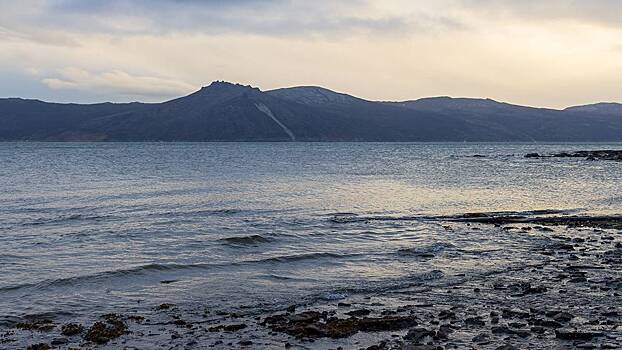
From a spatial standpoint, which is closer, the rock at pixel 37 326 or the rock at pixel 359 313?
the rock at pixel 37 326

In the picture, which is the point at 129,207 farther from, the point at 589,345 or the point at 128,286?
the point at 589,345

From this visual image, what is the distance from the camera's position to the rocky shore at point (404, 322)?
12.4 meters

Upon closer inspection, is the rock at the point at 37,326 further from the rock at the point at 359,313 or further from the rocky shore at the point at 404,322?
the rock at the point at 359,313

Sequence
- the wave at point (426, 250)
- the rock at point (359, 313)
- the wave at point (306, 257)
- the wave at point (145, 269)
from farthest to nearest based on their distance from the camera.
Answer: the wave at point (426, 250) < the wave at point (306, 257) < the wave at point (145, 269) < the rock at point (359, 313)

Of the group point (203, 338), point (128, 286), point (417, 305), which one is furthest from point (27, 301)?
point (417, 305)

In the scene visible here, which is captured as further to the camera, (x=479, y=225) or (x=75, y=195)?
(x=75, y=195)

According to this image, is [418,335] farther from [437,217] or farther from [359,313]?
[437,217]

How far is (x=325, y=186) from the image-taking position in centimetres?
5600

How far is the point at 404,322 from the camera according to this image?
44.5 feet

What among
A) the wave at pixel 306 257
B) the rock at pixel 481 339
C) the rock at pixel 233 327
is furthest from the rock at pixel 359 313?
the wave at pixel 306 257

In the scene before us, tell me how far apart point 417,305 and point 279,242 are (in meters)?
11.3

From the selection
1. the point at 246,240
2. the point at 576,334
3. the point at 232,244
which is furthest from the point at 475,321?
the point at 246,240

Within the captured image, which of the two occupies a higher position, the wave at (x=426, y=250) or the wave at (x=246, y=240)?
the wave at (x=426, y=250)

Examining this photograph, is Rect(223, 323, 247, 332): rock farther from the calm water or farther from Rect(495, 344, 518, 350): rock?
Rect(495, 344, 518, 350): rock
